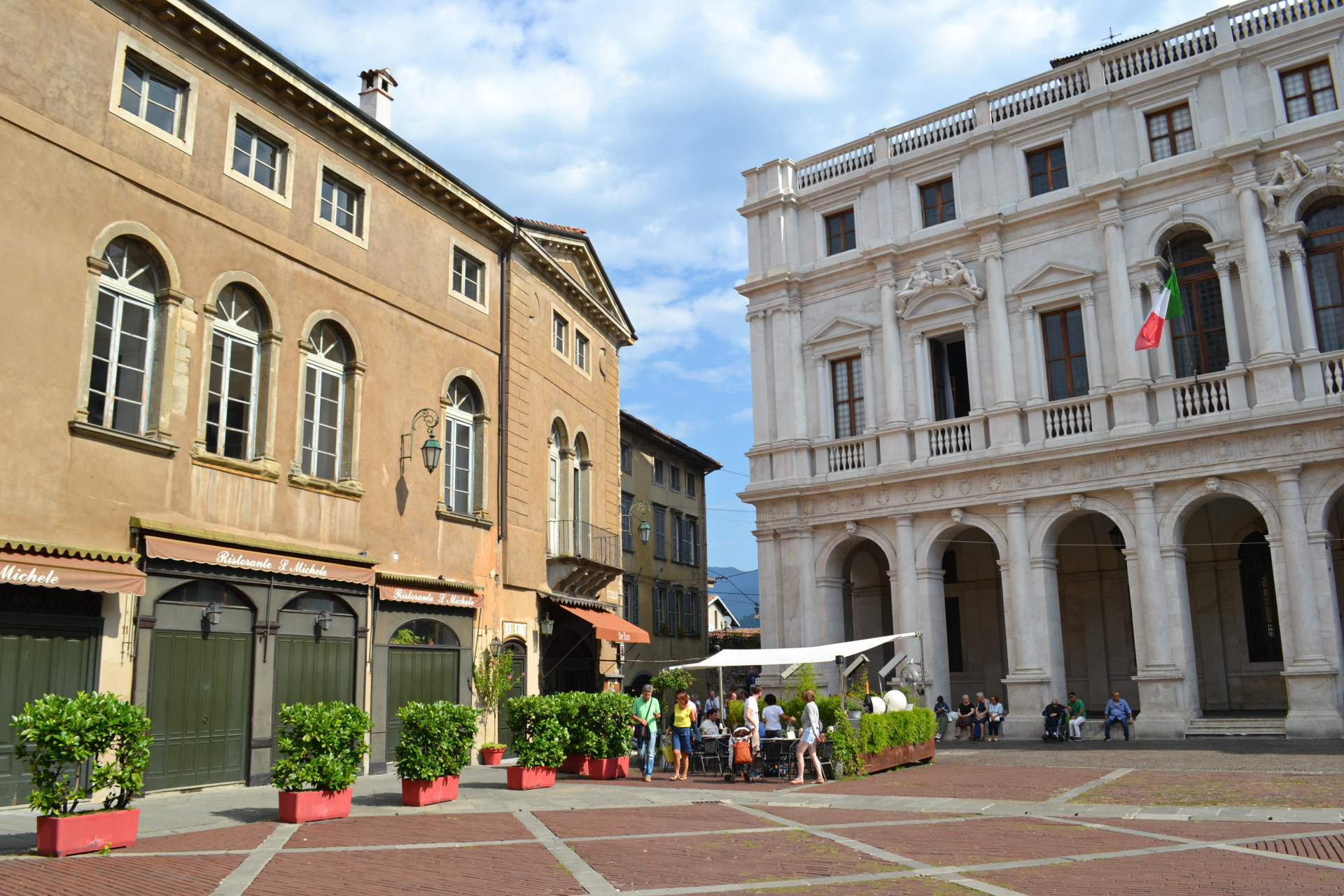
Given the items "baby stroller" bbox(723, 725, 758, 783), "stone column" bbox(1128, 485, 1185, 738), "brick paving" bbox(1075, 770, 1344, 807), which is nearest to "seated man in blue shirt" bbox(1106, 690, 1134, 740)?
"stone column" bbox(1128, 485, 1185, 738)

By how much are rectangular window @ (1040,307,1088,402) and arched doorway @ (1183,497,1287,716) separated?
4.77 metres

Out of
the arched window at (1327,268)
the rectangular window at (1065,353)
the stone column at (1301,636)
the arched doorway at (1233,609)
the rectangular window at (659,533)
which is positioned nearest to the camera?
the stone column at (1301,636)

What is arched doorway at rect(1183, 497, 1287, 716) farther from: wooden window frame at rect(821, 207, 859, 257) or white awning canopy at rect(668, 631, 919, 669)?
wooden window frame at rect(821, 207, 859, 257)

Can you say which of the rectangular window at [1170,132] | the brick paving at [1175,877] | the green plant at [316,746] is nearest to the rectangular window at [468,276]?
the green plant at [316,746]

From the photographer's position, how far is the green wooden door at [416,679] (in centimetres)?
1859

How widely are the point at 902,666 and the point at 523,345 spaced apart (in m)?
12.8

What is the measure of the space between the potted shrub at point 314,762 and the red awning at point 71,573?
Answer: 3.10 metres

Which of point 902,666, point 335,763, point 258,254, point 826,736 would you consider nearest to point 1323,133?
point 902,666

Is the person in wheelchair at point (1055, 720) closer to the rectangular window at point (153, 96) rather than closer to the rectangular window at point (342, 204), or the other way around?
the rectangular window at point (342, 204)

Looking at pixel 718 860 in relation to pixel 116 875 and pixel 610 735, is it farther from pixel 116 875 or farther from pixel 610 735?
pixel 610 735

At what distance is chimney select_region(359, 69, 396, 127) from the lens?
2242cm

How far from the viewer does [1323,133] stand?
82.8 feet

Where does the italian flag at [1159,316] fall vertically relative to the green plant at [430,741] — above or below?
above

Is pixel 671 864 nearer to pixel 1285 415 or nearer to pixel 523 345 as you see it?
pixel 523 345
